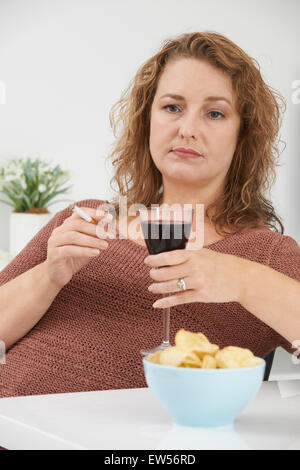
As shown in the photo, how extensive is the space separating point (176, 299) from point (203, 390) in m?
0.26

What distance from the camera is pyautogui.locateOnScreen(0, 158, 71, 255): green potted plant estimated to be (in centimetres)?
318

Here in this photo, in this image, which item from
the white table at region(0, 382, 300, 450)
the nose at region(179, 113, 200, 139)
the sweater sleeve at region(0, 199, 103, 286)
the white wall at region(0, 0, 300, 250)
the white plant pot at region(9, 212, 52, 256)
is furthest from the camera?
the white wall at region(0, 0, 300, 250)

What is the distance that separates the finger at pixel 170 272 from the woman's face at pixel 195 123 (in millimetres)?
491

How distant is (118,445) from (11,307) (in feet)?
2.20

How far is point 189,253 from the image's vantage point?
1.07m

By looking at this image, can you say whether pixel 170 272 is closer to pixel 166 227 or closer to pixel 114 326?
pixel 166 227

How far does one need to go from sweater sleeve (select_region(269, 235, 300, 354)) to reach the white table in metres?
0.41

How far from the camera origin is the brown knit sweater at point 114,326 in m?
1.34

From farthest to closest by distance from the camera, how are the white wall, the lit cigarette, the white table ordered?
1. the white wall
2. the lit cigarette
3. the white table

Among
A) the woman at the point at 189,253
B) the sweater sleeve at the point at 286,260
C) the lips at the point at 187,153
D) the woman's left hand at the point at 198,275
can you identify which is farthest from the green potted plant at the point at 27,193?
the woman's left hand at the point at 198,275

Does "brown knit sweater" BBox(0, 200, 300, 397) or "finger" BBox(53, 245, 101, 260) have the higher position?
"finger" BBox(53, 245, 101, 260)

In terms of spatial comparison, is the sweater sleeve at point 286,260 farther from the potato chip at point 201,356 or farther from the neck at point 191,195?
the potato chip at point 201,356

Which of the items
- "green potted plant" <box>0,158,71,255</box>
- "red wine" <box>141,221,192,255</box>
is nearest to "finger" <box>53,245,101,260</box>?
"red wine" <box>141,221,192,255</box>

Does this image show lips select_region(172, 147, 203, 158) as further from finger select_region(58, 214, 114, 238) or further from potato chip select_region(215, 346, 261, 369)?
potato chip select_region(215, 346, 261, 369)
